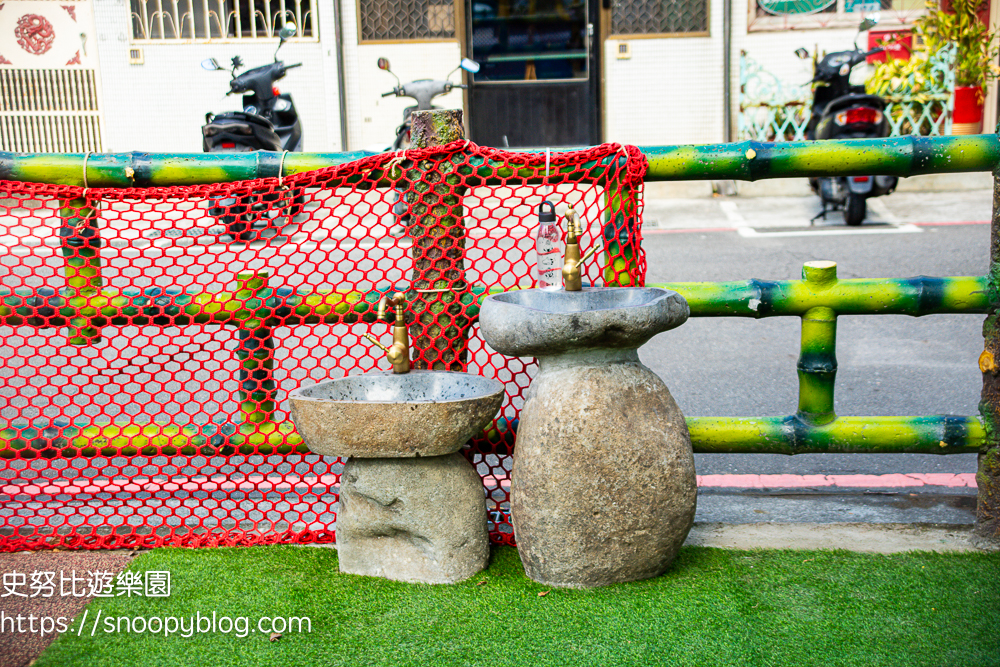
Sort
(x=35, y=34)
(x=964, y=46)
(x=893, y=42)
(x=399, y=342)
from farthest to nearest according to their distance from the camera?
(x=35, y=34) < (x=893, y=42) < (x=964, y=46) < (x=399, y=342)

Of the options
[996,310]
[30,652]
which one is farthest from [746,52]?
[30,652]

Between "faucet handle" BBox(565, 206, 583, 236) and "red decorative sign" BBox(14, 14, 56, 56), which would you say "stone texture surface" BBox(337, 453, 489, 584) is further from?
"red decorative sign" BBox(14, 14, 56, 56)

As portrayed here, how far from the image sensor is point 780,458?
3.46 metres

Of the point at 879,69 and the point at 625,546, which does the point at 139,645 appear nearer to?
the point at 625,546

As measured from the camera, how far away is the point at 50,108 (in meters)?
11.2

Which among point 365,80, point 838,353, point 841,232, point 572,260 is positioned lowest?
point 838,353

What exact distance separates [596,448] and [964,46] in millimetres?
9882

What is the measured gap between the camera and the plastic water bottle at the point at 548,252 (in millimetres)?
2412

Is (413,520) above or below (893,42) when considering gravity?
below

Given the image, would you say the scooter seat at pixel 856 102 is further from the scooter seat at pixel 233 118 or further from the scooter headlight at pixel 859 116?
the scooter seat at pixel 233 118

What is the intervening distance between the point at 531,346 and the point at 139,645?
1.15 metres

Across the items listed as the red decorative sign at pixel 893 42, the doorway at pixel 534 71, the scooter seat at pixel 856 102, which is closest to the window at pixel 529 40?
the doorway at pixel 534 71

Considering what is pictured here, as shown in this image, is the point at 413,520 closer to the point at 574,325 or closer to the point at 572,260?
the point at 574,325

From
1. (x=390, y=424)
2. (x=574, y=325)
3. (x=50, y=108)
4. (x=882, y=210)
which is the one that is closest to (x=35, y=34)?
(x=50, y=108)
